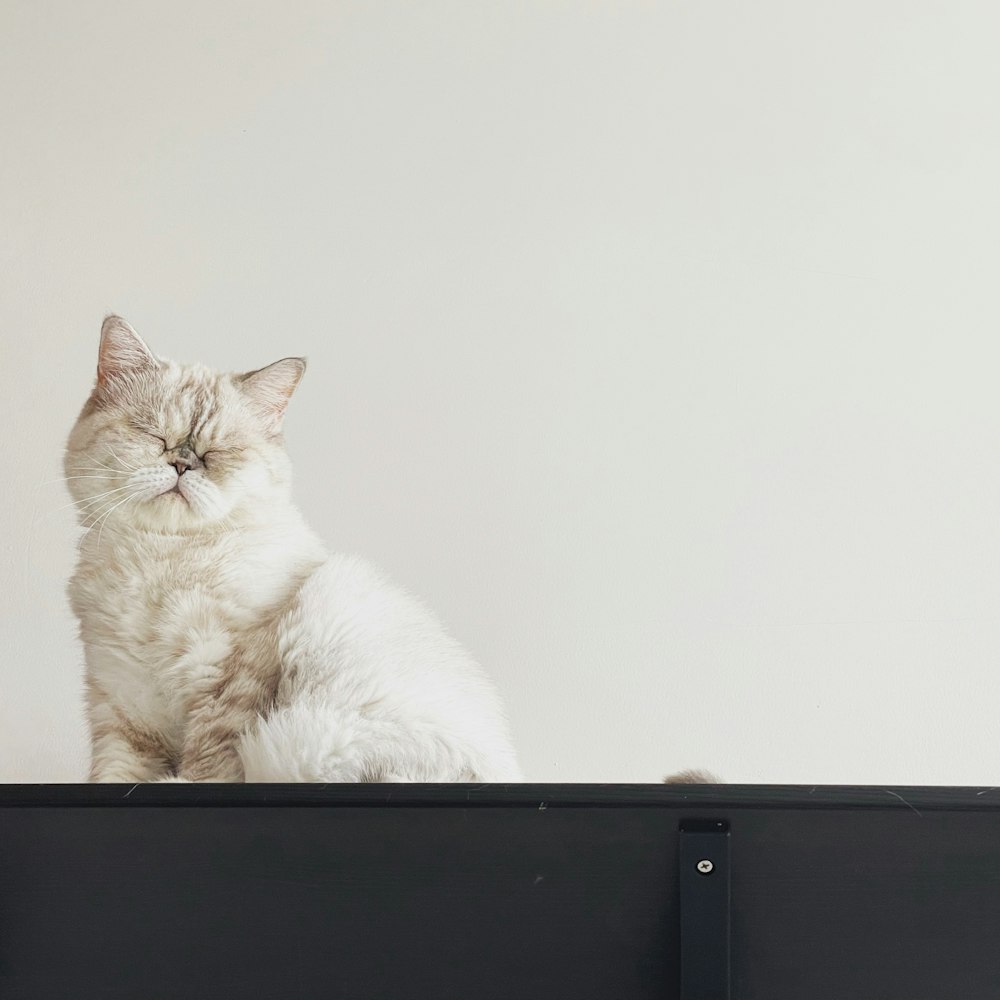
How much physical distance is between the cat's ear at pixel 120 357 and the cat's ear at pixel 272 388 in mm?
107

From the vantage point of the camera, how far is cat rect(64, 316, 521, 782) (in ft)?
3.11

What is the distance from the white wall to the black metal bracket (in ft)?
0.82

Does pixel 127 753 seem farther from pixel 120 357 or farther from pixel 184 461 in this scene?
pixel 120 357

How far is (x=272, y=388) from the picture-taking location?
1.14m

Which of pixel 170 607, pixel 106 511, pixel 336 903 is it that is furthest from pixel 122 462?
pixel 336 903

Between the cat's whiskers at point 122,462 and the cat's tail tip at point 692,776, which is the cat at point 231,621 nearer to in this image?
the cat's whiskers at point 122,462

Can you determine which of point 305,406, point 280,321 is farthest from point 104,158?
point 305,406

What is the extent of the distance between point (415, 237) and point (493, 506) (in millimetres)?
340

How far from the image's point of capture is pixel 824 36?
3.86ft

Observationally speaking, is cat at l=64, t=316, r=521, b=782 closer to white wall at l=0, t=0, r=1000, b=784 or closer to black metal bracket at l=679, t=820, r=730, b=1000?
white wall at l=0, t=0, r=1000, b=784

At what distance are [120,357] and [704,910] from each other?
84 cm

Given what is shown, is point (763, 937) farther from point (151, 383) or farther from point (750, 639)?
point (151, 383)

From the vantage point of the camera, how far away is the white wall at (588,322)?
1072mm

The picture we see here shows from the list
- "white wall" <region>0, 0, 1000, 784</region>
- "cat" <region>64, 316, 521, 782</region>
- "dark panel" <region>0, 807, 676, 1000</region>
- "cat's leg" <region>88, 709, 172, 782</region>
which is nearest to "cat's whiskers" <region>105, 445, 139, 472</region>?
"cat" <region>64, 316, 521, 782</region>
